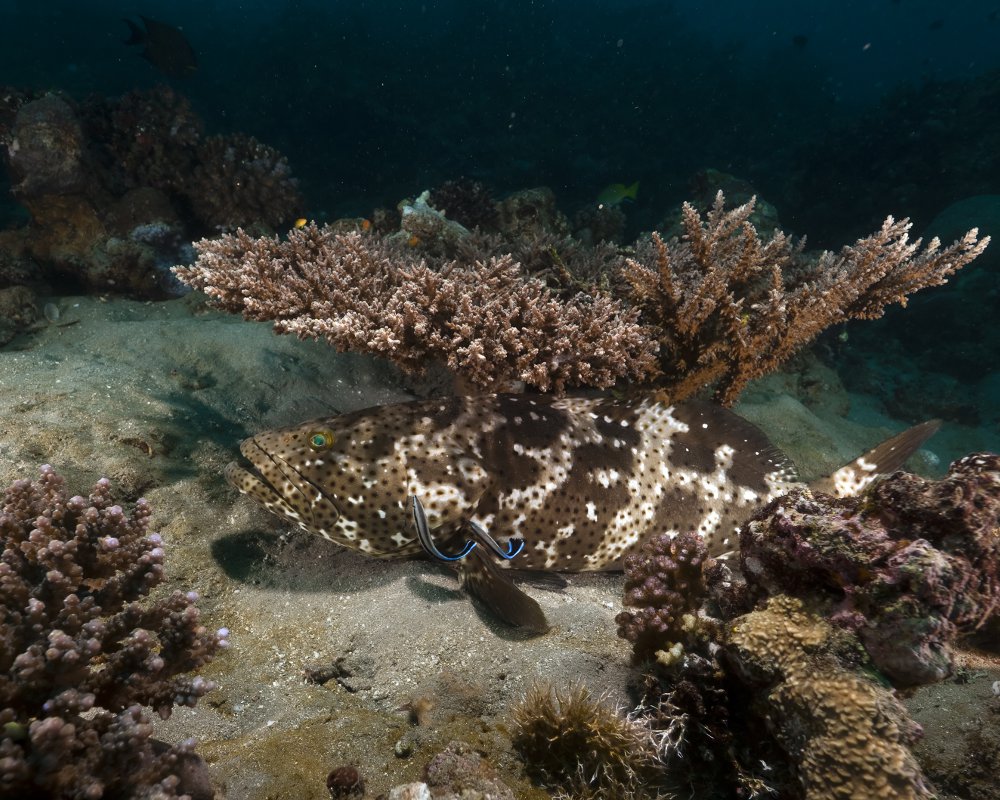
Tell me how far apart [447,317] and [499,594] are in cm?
220

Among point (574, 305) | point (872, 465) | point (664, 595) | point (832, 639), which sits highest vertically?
point (574, 305)

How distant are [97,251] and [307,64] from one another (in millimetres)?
23654

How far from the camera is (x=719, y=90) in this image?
2681cm

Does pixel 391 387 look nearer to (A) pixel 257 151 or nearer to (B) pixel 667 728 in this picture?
(B) pixel 667 728

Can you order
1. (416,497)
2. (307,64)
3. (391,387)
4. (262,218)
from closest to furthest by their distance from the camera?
(416,497)
(391,387)
(262,218)
(307,64)

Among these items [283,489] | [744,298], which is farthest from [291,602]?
[744,298]

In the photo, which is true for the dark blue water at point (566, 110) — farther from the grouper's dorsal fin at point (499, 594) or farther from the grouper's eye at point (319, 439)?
the grouper's dorsal fin at point (499, 594)

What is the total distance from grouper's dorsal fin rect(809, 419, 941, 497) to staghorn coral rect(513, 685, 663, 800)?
8.19ft

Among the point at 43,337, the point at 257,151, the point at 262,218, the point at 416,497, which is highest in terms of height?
the point at 257,151

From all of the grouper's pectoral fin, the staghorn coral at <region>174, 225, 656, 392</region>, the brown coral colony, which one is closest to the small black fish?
the brown coral colony

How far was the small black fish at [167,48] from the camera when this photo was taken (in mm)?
12180

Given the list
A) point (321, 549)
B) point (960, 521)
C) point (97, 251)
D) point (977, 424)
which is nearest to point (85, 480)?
point (321, 549)

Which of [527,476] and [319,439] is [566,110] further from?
[319,439]

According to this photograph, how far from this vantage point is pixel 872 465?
13.1 ft
